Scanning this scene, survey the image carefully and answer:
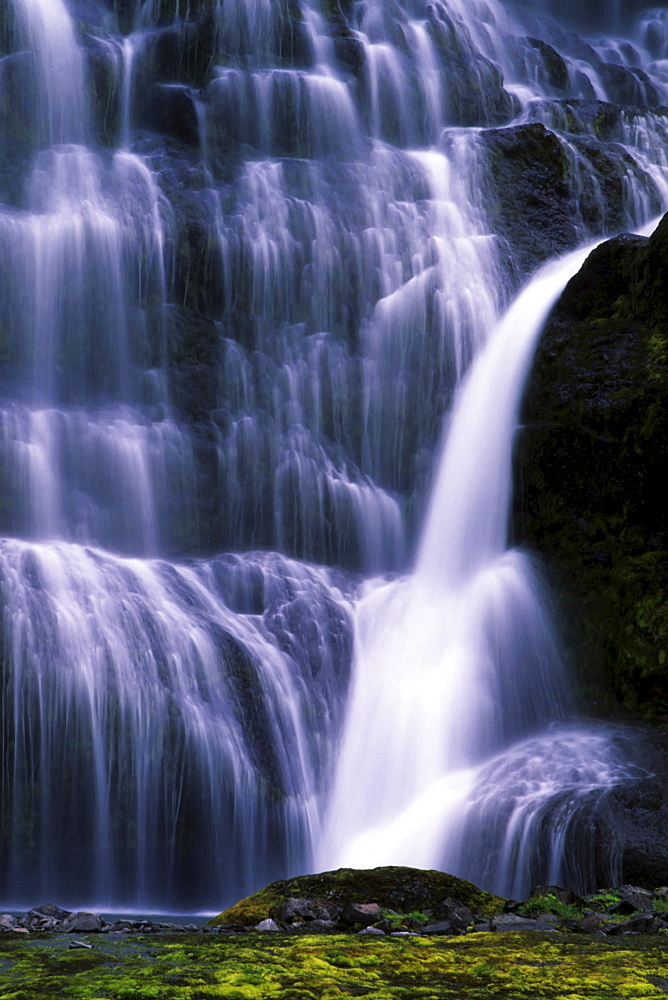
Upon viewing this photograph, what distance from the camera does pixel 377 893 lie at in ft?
25.6

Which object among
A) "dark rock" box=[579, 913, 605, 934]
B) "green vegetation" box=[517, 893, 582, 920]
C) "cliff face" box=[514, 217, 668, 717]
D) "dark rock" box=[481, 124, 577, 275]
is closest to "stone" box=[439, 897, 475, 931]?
"green vegetation" box=[517, 893, 582, 920]

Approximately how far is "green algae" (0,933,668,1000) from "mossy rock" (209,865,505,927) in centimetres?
130

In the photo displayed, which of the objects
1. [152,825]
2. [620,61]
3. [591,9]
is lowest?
[152,825]

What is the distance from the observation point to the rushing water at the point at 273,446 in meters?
11.7

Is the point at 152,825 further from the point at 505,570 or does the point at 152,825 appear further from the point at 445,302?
the point at 445,302

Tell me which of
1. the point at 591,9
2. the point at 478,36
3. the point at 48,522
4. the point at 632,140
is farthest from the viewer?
the point at 591,9

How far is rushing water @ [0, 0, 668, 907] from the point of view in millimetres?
11703

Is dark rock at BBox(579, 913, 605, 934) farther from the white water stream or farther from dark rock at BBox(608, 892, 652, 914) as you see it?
the white water stream

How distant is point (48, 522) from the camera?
657 inches

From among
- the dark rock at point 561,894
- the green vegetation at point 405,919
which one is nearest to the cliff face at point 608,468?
the dark rock at point 561,894

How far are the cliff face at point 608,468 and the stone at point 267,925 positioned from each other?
25.8ft

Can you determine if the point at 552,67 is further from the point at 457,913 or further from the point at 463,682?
the point at 457,913

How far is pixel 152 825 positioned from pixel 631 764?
5.45 metres

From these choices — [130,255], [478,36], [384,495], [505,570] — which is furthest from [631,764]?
[478,36]
